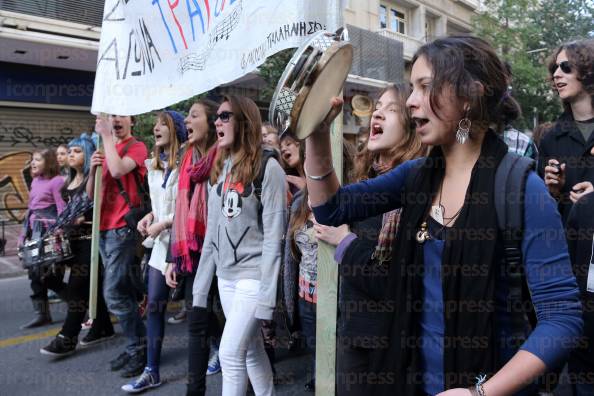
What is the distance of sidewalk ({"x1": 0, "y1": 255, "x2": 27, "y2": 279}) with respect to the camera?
324 inches

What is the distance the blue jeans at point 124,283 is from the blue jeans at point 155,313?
390 mm

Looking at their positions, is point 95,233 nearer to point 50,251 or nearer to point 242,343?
point 50,251

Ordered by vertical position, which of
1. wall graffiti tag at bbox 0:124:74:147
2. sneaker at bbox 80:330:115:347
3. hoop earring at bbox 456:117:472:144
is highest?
wall graffiti tag at bbox 0:124:74:147

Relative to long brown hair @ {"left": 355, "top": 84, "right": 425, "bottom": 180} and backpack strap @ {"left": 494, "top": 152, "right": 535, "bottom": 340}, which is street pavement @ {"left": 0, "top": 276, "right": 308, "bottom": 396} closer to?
long brown hair @ {"left": 355, "top": 84, "right": 425, "bottom": 180}

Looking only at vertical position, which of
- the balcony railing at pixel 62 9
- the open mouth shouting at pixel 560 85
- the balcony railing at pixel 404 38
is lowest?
the open mouth shouting at pixel 560 85

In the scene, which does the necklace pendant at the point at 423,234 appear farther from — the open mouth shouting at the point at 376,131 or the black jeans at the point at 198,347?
the black jeans at the point at 198,347

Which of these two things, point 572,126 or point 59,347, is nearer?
point 572,126

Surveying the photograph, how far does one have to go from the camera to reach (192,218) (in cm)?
342

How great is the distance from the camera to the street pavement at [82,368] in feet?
12.6

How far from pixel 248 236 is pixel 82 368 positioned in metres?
2.15

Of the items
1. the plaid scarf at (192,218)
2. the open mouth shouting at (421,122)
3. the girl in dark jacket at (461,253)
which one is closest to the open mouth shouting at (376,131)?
the girl in dark jacket at (461,253)

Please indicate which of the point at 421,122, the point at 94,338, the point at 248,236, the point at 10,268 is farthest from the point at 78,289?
the point at 10,268

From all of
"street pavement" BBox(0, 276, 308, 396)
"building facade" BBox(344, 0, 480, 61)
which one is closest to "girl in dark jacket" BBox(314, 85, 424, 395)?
"street pavement" BBox(0, 276, 308, 396)

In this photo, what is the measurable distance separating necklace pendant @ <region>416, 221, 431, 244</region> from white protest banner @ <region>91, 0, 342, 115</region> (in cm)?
90
